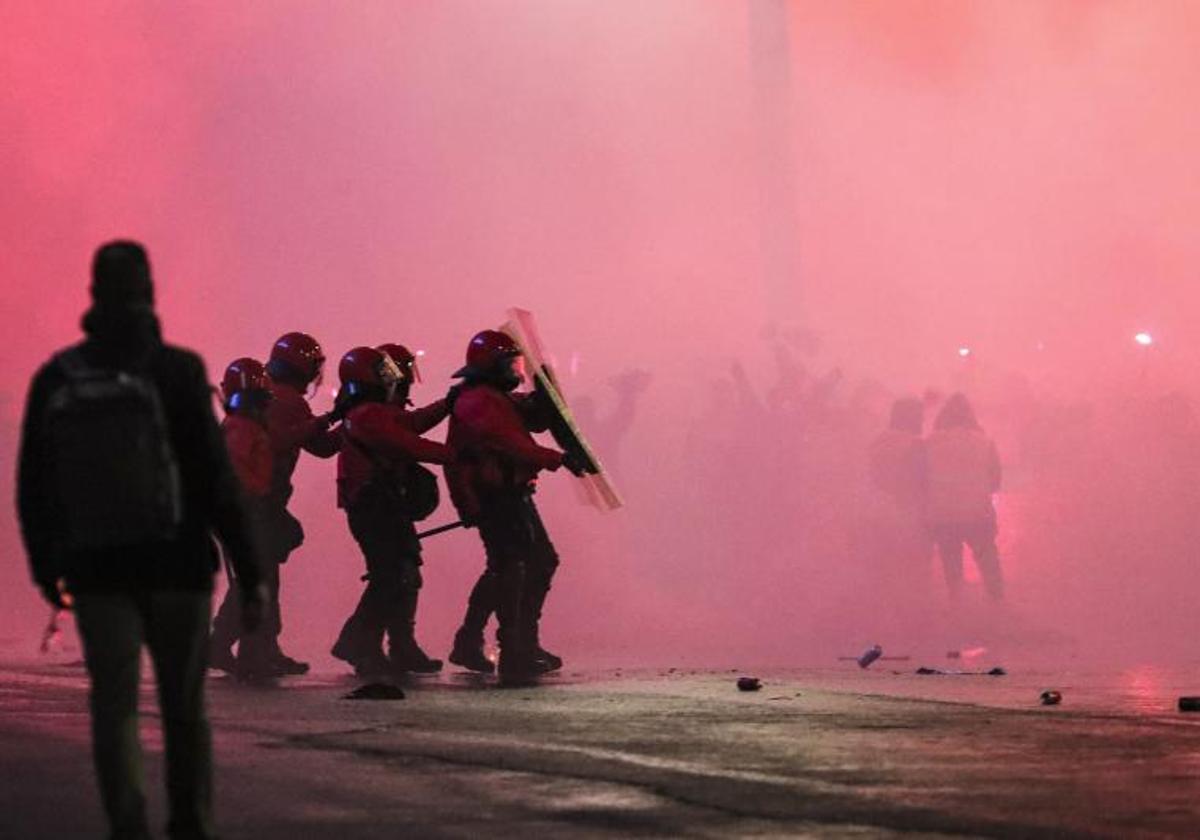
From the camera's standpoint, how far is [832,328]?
125ft

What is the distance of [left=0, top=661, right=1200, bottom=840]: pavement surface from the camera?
21.5 ft

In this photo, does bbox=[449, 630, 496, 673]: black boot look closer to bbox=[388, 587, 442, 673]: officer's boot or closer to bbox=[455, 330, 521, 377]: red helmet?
bbox=[388, 587, 442, 673]: officer's boot

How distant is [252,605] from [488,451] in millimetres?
7483

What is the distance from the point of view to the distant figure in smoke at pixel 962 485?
76.1ft

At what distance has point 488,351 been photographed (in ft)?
43.8

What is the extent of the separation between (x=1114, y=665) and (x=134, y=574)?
1053 cm

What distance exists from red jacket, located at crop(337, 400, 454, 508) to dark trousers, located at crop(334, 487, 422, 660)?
118 millimetres

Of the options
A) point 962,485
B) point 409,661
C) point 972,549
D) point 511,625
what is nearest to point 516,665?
point 511,625

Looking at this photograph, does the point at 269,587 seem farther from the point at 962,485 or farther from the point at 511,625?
the point at 962,485

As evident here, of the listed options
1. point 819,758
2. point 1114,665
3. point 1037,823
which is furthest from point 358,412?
point 1037,823

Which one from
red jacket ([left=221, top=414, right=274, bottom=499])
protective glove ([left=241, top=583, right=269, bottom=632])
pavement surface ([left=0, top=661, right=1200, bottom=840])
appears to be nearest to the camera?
protective glove ([left=241, top=583, right=269, bottom=632])

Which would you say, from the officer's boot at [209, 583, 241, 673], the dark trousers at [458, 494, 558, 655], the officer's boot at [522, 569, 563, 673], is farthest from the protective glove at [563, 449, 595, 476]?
the officer's boot at [209, 583, 241, 673]

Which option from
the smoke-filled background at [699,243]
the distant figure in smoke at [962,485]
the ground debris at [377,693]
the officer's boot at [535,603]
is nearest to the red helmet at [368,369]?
the officer's boot at [535,603]

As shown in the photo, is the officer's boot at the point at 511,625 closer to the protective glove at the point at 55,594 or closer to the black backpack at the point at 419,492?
the black backpack at the point at 419,492
